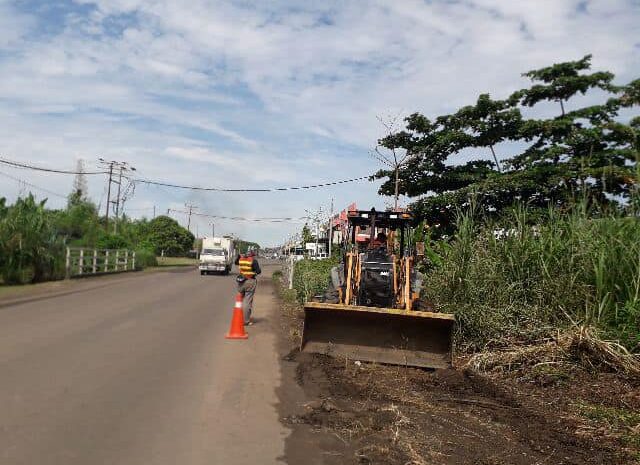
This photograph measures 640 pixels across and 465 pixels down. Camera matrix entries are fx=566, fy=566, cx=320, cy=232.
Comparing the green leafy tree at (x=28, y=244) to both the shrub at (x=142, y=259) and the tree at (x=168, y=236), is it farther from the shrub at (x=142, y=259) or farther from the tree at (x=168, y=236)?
the tree at (x=168, y=236)

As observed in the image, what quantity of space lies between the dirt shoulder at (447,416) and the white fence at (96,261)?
65.3ft

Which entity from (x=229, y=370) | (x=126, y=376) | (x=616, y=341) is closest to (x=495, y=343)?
(x=616, y=341)

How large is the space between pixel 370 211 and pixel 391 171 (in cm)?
1523

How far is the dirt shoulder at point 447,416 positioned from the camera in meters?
5.02

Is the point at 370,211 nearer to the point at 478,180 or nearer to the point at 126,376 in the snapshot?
the point at 126,376

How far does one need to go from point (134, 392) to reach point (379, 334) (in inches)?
157

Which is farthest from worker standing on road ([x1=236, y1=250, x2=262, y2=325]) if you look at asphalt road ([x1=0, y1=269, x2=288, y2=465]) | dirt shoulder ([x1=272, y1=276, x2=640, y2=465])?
dirt shoulder ([x1=272, y1=276, x2=640, y2=465])

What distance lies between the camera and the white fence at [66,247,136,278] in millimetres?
25781

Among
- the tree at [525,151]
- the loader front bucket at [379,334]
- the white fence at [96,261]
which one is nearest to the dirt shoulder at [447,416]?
the loader front bucket at [379,334]

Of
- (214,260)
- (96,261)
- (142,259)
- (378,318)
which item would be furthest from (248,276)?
(142,259)

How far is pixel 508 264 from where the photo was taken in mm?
9852

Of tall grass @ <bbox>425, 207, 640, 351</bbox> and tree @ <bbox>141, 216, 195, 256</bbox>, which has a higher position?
tree @ <bbox>141, 216, 195, 256</bbox>

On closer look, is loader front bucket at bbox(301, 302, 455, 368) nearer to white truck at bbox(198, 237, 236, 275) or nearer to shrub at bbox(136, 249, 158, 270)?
white truck at bbox(198, 237, 236, 275)

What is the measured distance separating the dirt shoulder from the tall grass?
3.36ft
